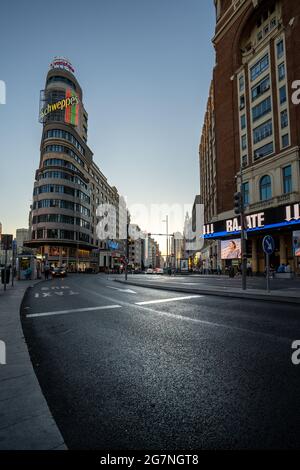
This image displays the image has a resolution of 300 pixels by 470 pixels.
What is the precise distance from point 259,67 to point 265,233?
2275 cm

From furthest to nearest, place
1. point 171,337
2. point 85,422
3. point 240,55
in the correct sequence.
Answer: point 240,55
point 171,337
point 85,422

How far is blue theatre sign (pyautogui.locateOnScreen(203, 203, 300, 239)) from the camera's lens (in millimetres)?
28844

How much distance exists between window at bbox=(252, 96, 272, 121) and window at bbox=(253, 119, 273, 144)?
57.3 inches

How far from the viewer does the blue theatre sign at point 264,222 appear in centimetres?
2884

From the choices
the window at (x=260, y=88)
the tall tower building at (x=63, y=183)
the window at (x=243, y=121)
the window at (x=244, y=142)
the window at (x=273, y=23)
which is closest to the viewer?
the window at (x=260, y=88)

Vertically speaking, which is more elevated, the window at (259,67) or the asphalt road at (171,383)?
the window at (259,67)

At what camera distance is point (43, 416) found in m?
2.25

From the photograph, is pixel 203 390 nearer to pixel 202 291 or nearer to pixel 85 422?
pixel 85 422

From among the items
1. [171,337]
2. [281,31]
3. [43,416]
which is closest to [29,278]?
[171,337]

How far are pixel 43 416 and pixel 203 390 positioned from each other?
1546 mm

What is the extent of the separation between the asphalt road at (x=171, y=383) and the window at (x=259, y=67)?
132ft

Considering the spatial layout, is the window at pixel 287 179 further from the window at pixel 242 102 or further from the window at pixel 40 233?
A: the window at pixel 40 233

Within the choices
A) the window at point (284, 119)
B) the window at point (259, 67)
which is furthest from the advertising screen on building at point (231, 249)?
the window at point (259, 67)
